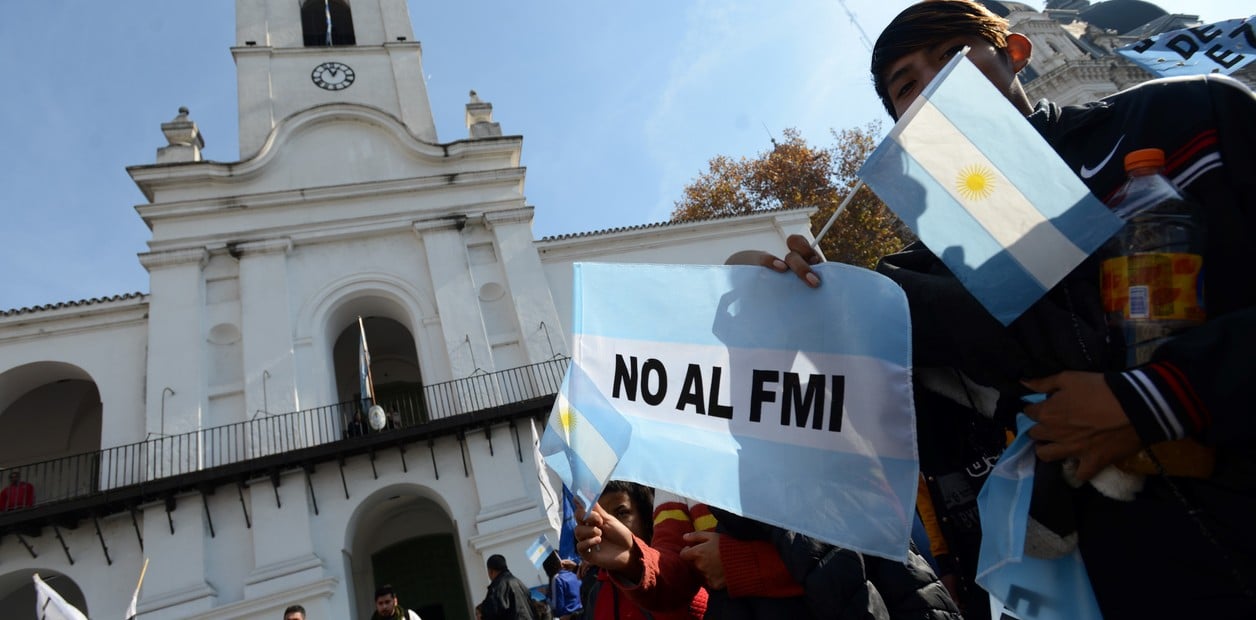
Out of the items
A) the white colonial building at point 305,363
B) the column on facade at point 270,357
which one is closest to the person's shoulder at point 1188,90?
the white colonial building at point 305,363

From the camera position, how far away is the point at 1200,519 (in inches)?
51.8

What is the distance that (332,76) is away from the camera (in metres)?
19.5

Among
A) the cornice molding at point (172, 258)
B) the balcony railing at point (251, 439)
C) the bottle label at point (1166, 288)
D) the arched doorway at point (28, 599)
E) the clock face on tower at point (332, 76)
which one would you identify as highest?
the clock face on tower at point (332, 76)

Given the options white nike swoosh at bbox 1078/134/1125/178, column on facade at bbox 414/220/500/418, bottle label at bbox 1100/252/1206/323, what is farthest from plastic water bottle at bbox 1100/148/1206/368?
column on facade at bbox 414/220/500/418

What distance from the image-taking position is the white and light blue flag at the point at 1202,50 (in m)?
5.88

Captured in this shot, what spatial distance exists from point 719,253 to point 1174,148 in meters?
16.9

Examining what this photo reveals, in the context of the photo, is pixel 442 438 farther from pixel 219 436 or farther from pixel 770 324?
pixel 770 324

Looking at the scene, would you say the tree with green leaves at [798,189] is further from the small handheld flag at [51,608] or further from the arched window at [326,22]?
the small handheld flag at [51,608]

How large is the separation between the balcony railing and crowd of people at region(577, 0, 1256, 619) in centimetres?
1298

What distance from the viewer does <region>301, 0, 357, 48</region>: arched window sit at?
21391 millimetres

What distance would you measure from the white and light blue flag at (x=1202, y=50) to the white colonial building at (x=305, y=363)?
31.4 feet

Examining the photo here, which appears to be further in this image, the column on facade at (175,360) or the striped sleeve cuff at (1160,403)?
the column on facade at (175,360)

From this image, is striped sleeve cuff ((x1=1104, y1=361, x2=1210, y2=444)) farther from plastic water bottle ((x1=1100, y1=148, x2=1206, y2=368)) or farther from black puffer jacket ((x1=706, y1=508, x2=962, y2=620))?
black puffer jacket ((x1=706, y1=508, x2=962, y2=620))

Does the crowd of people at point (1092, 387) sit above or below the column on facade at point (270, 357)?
below
